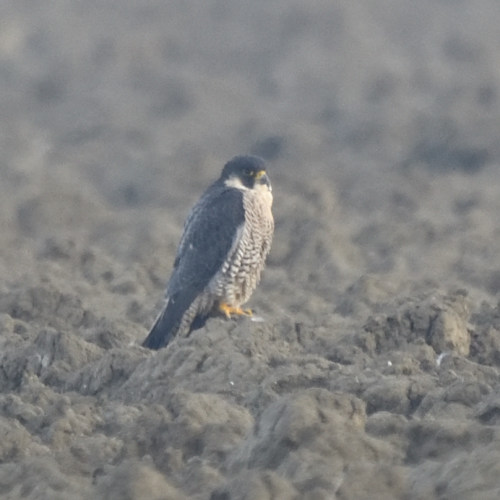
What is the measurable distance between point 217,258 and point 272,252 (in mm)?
5900

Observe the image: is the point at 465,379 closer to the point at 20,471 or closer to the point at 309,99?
the point at 20,471

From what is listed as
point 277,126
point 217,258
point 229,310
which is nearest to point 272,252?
point 229,310

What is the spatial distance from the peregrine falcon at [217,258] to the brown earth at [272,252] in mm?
441

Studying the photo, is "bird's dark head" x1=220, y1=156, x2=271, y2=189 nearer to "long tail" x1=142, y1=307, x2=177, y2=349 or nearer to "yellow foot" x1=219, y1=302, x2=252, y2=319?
"yellow foot" x1=219, y1=302, x2=252, y2=319

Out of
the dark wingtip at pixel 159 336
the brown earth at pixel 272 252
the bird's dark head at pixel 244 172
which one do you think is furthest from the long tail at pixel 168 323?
the bird's dark head at pixel 244 172

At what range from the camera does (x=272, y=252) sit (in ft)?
58.5

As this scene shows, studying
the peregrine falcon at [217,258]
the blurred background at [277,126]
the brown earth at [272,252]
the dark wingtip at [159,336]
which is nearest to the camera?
the brown earth at [272,252]

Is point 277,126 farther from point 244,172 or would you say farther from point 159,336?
point 159,336

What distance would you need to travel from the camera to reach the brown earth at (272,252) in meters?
7.45

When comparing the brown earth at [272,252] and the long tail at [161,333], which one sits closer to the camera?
the brown earth at [272,252]

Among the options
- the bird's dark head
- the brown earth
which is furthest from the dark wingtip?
the bird's dark head

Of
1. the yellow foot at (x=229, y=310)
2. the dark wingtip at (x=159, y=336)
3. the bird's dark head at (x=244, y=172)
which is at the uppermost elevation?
the bird's dark head at (x=244, y=172)

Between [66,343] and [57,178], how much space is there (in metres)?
12.1

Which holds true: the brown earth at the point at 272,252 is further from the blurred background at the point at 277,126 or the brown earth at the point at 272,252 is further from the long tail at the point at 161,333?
the long tail at the point at 161,333
